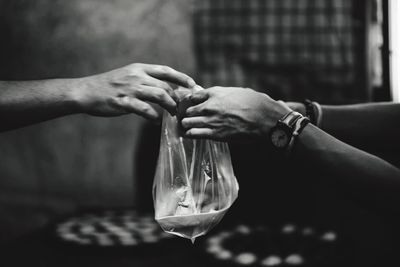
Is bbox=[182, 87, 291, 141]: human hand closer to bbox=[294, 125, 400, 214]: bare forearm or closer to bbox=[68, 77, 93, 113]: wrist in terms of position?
bbox=[294, 125, 400, 214]: bare forearm

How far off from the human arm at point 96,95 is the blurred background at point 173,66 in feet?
4.37

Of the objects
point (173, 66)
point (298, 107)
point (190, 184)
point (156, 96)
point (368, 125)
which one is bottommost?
point (190, 184)

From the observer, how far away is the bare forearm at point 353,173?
1.49m

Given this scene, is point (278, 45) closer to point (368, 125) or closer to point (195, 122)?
point (368, 125)

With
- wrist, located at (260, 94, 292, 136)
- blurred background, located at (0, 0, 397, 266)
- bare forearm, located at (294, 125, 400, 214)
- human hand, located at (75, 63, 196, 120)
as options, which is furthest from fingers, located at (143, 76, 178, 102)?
blurred background, located at (0, 0, 397, 266)

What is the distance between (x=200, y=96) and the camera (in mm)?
1498

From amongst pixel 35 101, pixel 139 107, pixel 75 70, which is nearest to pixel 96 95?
pixel 139 107

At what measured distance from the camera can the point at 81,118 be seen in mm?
3209

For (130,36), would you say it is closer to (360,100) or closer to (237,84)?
(237,84)

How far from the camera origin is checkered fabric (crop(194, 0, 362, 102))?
9.57ft

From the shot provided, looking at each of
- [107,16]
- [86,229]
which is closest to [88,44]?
[107,16]

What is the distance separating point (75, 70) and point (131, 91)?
1.77 m

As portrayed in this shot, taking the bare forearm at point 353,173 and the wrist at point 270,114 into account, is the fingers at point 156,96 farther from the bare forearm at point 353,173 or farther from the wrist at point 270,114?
the bare forearm at point 353,173

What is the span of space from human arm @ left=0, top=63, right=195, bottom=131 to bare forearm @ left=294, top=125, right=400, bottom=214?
50 centimetres
